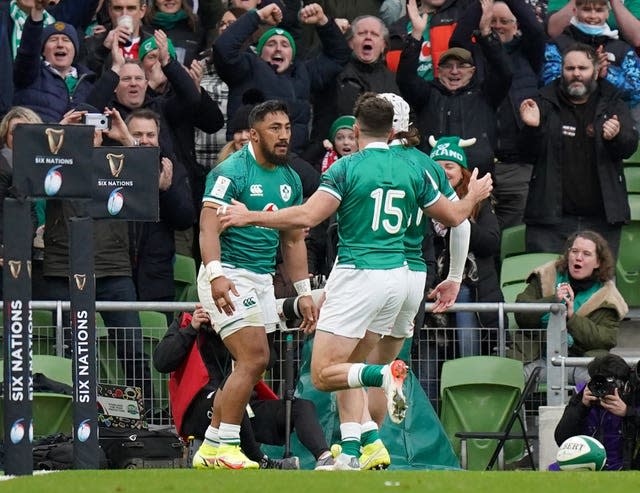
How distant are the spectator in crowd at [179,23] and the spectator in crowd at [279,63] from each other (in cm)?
86

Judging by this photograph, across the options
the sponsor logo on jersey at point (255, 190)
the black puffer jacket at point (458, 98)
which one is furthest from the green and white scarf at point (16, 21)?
the sponsor logo on jersey at point (255, 190)

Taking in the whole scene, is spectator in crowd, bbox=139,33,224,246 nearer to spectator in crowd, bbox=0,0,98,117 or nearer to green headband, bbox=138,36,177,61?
green headband, bbox=138,36,177,61

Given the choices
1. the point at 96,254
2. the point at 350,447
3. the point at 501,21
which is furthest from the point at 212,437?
the point at 501,21

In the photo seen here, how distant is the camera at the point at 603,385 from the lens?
12570 millimetres

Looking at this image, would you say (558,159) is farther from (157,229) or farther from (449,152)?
(157,229)

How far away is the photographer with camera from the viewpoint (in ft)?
41.2

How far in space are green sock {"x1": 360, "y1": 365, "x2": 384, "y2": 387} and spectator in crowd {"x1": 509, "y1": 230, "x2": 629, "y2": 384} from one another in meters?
3.23

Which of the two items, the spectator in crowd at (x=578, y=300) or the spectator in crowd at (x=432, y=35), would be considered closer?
the spectator in crowd at (x=578, y=300)

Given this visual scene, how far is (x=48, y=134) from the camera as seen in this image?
10.6 m

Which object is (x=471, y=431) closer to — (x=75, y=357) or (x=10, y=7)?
(x=75, y=357)

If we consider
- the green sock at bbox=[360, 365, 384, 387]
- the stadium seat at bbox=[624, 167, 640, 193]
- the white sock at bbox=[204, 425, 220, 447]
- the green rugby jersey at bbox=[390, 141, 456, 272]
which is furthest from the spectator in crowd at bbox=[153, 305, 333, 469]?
the stadium seat at bbox=[624, 167, 640, 193]

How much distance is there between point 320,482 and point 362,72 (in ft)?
25.8

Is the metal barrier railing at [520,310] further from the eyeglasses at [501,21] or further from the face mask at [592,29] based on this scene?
the face mask at [592,29]

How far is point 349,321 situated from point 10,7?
6.69 metres
